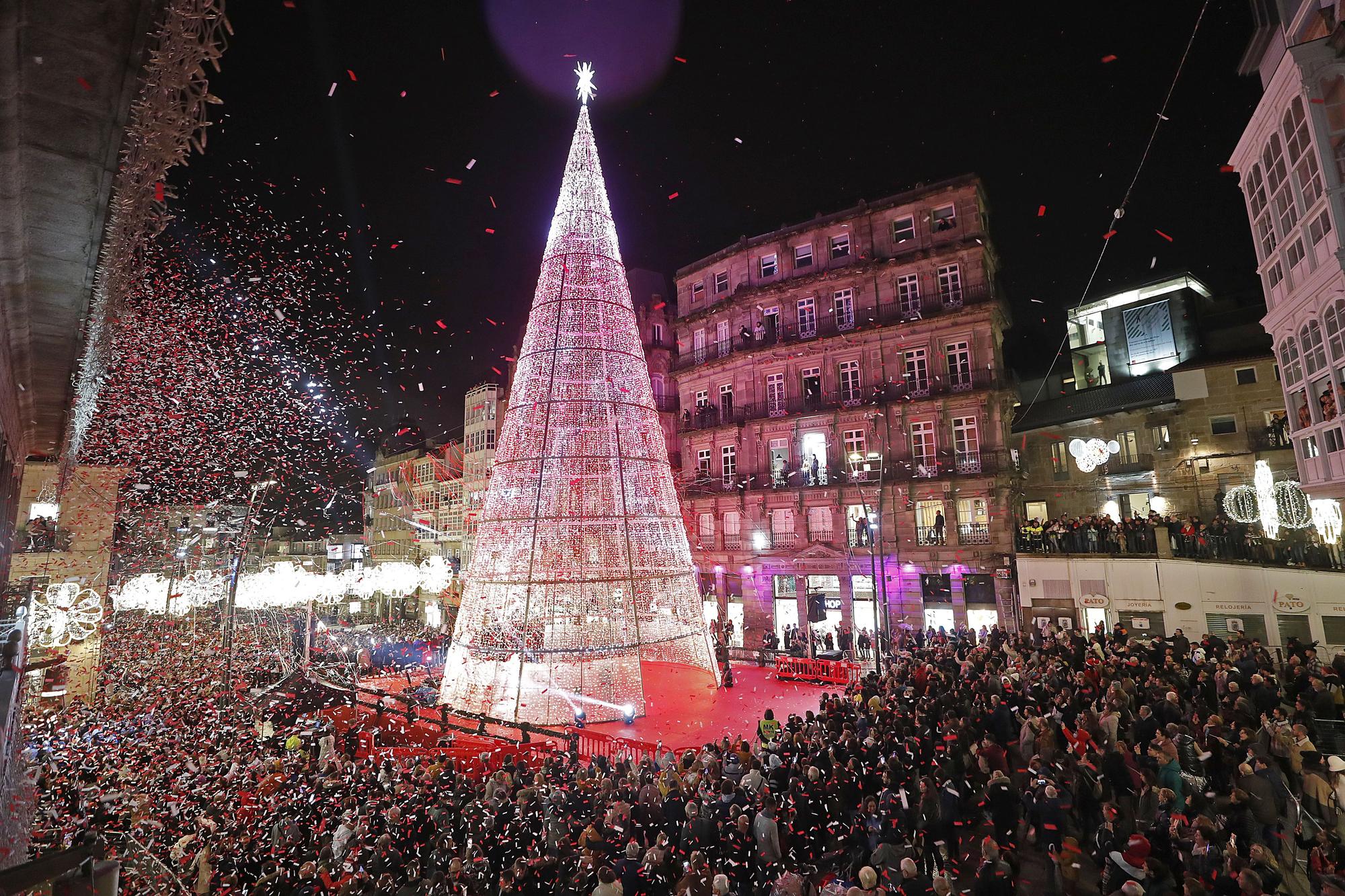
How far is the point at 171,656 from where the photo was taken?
82.8ft

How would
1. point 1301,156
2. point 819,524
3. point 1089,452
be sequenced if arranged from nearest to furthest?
point 1301,156
point 1089,452
point 819,524

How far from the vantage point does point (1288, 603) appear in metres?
17.0

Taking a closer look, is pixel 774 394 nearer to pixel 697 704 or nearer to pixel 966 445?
pixel 966 445

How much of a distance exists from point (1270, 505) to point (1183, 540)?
624cm

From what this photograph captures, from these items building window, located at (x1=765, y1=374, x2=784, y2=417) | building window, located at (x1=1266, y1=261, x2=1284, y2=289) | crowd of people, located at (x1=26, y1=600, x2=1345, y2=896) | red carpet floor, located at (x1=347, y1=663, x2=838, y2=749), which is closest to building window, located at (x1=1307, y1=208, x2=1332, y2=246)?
building window, located at (x1=1266, y1=261, x2=1284, y2=289)

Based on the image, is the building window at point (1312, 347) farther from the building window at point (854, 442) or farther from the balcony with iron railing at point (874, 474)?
the building window at point (854, 442)

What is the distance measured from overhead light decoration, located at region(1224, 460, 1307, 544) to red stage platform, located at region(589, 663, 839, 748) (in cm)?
1180

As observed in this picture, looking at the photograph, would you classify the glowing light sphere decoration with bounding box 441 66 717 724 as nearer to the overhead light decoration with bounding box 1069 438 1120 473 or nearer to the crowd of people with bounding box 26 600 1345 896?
the crowd of people with bounding box 26 600 1345 896

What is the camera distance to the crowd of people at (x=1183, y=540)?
1648cm

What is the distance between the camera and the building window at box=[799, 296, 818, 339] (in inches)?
1230

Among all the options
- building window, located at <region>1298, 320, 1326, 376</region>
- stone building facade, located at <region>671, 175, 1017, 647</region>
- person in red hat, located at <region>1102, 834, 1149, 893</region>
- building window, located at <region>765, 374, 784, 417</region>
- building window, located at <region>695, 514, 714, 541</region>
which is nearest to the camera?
person in red hat, located at <region>1102, 834, 1149, 893</region>

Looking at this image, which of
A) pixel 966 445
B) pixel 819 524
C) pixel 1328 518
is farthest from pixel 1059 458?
pixel 1328 518

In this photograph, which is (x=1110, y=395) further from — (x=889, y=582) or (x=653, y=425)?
(x=653, y=425)

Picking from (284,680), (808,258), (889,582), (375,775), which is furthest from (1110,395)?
(284,680)
